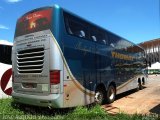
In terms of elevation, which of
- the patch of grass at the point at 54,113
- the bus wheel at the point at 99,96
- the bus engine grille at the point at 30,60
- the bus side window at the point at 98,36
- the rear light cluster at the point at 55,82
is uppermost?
the bus side window at the point at 98,36

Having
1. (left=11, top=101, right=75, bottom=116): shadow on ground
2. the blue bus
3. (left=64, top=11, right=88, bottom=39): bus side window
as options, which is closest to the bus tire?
the blue bus

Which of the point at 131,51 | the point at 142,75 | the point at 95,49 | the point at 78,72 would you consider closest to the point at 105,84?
the point at 95,49

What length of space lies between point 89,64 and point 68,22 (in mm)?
1884

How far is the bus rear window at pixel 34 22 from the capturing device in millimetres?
9352

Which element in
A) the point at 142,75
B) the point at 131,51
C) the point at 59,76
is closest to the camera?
the point at 59,76

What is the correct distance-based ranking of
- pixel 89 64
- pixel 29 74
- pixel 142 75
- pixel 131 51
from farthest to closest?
1. pixel 142 75
2. pixel 131 51
3. pixel 89 64
4. pixel 29 74

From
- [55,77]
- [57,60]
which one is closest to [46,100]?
[55,77]

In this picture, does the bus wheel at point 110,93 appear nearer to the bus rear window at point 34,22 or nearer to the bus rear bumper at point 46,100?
the bus rear bumper at point 46,100

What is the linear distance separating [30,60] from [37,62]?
1.31 ft

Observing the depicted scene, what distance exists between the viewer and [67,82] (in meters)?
9.16

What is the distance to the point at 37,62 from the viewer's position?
939cm

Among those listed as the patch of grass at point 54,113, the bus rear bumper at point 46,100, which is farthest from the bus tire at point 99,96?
the bus rear bumper at point 46,100

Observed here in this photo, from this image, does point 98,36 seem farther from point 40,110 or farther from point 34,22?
point 40,110

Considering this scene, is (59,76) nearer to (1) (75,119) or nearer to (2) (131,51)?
(1) (75,119)
